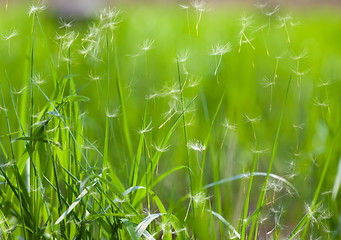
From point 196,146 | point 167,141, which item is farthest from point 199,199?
point 167,141

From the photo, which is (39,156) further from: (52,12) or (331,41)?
(52,12)

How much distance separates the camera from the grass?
0.92m

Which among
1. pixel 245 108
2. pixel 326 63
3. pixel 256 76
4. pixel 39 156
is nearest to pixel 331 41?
pixel 326 63

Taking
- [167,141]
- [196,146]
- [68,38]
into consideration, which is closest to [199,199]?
[196,146]

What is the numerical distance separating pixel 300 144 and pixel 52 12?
305 centimetres

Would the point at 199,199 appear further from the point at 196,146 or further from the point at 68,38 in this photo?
the point at 68,38

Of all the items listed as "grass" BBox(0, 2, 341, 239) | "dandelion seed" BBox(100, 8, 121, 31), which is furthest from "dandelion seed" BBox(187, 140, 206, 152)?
"dandelion seed" BBox(100, 8, 121, 31)

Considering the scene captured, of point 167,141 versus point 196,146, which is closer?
point 196,146

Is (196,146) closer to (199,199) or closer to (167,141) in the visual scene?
(199,199)

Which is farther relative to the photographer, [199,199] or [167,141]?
[167,141]

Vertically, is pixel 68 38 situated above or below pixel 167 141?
above

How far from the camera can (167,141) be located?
113 cm

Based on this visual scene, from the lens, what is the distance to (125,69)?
2.16 meters

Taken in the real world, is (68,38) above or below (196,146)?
above
